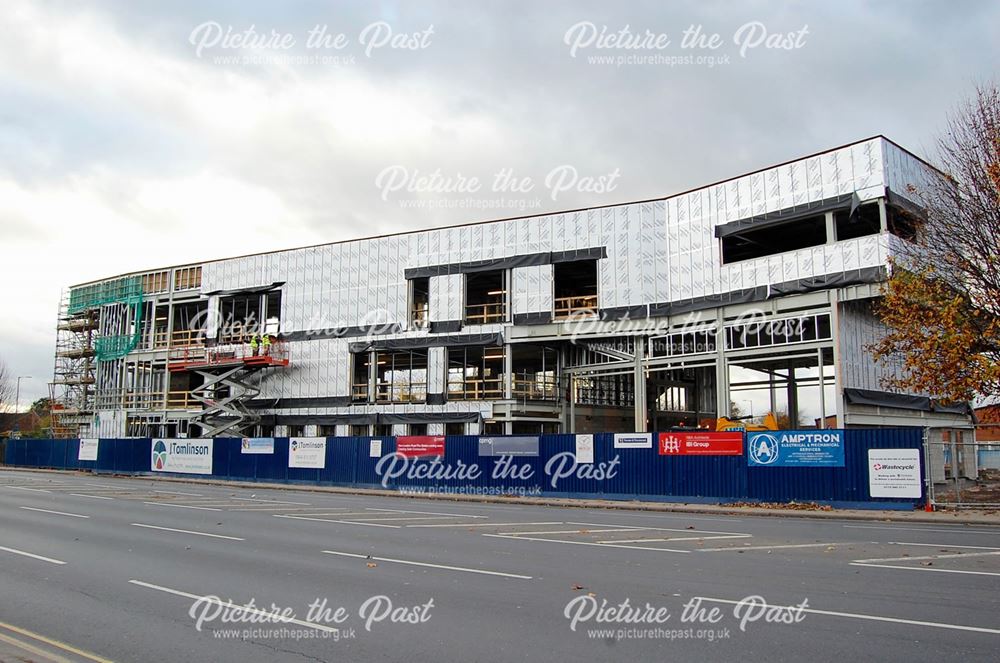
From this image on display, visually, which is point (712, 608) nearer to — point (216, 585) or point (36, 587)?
point (216, 585)

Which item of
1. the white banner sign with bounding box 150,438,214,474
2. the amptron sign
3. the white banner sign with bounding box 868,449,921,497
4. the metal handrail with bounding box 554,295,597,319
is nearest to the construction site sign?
the amptron sign

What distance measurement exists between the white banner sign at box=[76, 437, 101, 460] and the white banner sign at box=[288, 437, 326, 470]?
57.1 feet

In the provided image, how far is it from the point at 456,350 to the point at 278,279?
13.2m

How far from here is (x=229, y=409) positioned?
4653cm

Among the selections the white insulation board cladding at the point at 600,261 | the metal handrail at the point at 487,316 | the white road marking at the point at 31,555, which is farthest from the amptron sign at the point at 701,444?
the white road marking at the point at 31,555

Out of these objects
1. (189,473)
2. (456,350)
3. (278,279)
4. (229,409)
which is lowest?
(189,473)

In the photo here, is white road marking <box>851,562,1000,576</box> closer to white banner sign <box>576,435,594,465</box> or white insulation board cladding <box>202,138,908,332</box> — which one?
white banner sign <box>576,435,594,465</box>

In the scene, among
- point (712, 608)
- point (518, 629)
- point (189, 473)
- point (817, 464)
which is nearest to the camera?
point (518, 629)

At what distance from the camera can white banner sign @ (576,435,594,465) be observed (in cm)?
2752

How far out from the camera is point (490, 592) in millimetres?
9492

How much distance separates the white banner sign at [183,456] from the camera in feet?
131

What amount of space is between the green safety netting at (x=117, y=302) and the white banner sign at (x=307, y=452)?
78.5 feet

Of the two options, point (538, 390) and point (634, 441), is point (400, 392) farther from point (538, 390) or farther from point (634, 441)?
point (634, 441)

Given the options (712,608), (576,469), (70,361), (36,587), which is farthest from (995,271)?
(70,361)
